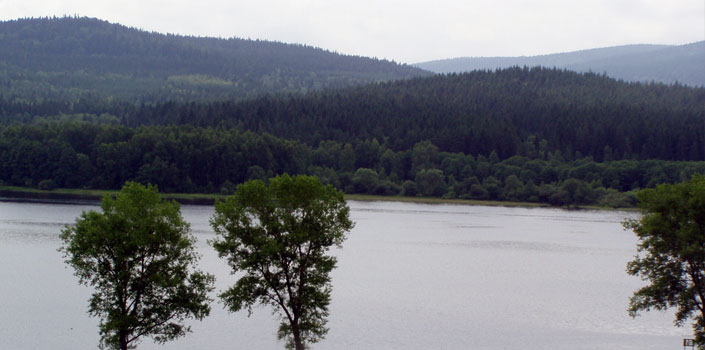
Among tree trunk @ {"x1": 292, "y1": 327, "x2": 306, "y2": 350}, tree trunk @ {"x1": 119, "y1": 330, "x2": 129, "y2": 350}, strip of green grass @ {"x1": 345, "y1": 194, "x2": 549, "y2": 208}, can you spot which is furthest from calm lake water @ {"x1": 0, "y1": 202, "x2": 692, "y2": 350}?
strip of green grass @ {"x1": 345, "y1": 194, "x2": 549, "y2": 208}

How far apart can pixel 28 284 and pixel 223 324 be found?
16.9 metres

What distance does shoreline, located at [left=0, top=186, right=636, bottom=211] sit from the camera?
12306 centimetres

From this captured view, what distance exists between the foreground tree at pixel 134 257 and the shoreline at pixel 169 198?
75.1 meters

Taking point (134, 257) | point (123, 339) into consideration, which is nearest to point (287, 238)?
point (134, 257)

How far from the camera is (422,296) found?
5866 cm

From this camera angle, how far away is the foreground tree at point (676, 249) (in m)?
37.6

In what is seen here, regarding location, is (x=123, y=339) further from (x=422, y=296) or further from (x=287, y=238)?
(x=422, y=296)

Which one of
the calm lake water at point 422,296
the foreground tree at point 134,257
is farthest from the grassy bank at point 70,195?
the foreground tree at point 134,257

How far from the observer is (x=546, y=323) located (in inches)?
2073

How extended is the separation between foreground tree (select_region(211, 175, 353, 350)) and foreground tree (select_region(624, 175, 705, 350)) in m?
15.6

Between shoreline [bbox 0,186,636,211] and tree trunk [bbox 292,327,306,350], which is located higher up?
tree trunk [bbox 292,327,306,350]

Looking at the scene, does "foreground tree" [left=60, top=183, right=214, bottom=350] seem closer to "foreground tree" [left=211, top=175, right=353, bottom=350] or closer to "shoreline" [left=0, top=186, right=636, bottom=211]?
"foreground tree" [left=211, top=175, right=353, bottom=350]

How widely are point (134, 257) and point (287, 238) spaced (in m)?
7.01

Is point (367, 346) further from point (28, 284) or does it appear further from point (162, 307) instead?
point (28, 284)
